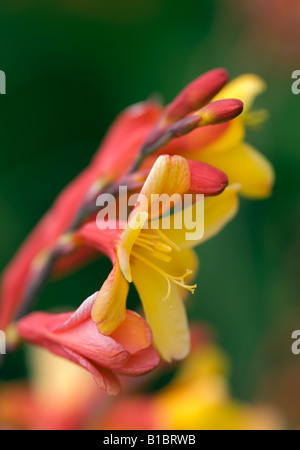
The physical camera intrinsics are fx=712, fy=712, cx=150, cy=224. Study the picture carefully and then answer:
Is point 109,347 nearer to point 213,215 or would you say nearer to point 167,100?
point 213,215

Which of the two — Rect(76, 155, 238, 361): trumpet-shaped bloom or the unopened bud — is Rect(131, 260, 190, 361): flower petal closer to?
Rect(76, 155, 238, 361): trumpet-shaped bloom

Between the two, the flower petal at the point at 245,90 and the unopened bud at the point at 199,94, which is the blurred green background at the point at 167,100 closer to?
the flower petal at the point at 245,90

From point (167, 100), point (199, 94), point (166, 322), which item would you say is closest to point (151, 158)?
point (199, 94)

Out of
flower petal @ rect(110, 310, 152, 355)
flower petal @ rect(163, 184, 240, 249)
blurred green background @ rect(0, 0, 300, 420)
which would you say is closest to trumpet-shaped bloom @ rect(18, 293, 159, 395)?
flower petal @ rect(110, 310, 152, 355)

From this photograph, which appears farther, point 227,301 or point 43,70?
point 43,70

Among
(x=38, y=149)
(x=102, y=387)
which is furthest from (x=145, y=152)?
(x=38, y=149)

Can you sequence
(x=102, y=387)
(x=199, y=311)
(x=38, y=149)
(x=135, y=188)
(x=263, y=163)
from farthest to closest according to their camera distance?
(x=38, y=149) < (x=199, y=311) < (x=263, y=163) < (x=135, y=188) < (x=102, y=387)

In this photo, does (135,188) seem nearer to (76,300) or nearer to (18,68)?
(76,300)
